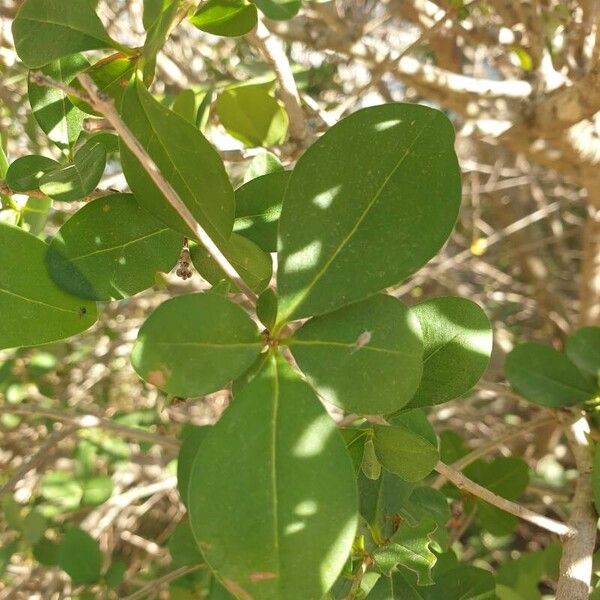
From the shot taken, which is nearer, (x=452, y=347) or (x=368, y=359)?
(x=368, y=359)

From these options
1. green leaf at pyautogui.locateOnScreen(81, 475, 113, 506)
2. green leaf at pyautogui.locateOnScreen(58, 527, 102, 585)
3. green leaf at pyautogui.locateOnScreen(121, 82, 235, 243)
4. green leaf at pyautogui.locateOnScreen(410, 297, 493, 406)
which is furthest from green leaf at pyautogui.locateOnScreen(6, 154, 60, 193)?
green leaf at pyautogui.locateOnScreen(81, 475, 113, 506)

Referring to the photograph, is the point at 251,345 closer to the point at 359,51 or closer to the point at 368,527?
the point at 368,527

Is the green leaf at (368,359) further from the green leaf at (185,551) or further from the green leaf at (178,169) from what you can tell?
the green leaf at (185,551)

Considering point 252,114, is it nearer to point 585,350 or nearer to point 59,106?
point 59,106

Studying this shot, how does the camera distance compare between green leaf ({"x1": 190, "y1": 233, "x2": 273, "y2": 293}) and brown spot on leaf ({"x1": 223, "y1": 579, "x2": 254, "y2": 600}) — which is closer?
brown spot on leaf ({"x1": 223, "y1": 579, "x2": 254, "y2": 600})

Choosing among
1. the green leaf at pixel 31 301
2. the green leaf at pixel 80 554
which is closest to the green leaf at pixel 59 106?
the green leaf at pixel 31 301

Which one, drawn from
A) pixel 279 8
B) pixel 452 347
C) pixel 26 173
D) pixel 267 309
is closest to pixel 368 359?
pixel 267 309

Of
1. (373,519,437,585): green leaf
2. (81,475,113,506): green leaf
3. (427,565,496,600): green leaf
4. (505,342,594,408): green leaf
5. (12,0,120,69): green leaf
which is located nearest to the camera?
(12,0,120,69): green leaf

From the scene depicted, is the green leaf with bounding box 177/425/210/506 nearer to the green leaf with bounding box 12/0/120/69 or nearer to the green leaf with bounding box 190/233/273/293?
the green leaf with bounding box 190/233/273/293
